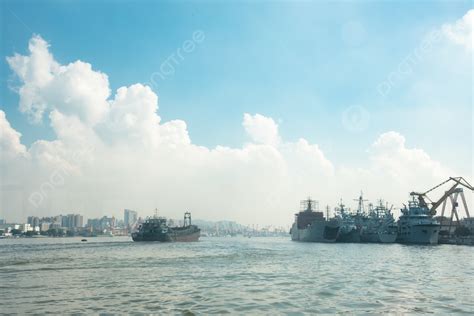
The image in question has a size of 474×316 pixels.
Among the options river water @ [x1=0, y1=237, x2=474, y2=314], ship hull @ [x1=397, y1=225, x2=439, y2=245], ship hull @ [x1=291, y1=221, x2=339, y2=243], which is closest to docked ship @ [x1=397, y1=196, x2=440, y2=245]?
ship hull @ [x1=397, y1=225, x2=439, y2=245]

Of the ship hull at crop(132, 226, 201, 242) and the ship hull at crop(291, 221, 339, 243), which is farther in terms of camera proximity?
the ship hull at crop(132, 226, 201, 242)

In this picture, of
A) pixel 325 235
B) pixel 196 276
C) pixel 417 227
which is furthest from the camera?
pixel 325 235

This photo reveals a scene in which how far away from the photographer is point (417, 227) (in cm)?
12675

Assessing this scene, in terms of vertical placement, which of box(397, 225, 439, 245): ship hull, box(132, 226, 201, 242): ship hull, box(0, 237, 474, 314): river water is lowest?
box(132, 226, 201, 242): ship hull

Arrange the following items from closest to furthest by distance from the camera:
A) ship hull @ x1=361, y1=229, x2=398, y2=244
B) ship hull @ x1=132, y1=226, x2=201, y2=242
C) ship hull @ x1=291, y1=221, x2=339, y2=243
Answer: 1. ship hull @ x1=361, y1=229, x2=398, y2=244
2. ship hull @ x1=291, y1=221, x2=339, y2=243
3. ship hull @ x1=132, y1=226, x2=201, y2=242

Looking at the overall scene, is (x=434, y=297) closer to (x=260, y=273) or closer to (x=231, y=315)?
(x=231, y=315)

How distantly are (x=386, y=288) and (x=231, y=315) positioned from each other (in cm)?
1641

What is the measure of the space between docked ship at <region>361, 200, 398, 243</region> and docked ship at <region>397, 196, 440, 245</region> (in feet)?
11.3

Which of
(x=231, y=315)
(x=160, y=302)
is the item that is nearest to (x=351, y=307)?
(x=231, y=315)

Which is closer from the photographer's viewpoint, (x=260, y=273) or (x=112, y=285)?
(x=112, y=285)

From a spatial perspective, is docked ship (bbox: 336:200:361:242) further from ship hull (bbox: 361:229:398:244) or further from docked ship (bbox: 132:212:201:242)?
docked ship (bbox: 132:212:201:242)

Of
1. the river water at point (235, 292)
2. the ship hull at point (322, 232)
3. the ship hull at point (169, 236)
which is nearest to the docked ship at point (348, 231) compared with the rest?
the ship hull at point (322, 232)

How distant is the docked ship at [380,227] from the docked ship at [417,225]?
11.3 ft

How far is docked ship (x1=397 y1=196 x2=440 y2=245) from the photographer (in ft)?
406
